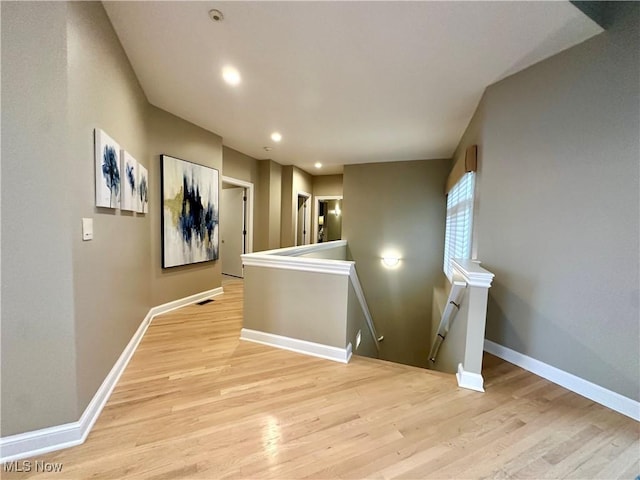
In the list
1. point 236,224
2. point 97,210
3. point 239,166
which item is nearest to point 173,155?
point 239,166

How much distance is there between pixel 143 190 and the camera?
2.71m

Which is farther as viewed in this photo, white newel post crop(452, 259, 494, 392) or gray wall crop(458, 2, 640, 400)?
white newel post crop(452, 259, 494, 392)

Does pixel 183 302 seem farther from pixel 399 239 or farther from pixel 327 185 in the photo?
pixel 327 185

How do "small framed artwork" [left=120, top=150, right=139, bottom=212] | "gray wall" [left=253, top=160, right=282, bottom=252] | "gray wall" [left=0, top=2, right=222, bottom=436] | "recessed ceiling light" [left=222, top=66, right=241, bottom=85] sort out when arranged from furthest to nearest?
"gray wall" [left=253, top=160, right=282, bottom=252], "recessed ceiling light" [left=222, top=66, right=241, bottom=85], "small framed artwork" [left=120, top=150, right=139, bottom=212], "gray wall" [left=0, top=2, right=222, bottom=436]

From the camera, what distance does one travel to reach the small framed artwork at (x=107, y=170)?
1630 mm

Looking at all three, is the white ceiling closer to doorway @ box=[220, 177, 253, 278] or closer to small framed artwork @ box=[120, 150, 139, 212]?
small framed artwork @ box=[120, 150, 139, 212]

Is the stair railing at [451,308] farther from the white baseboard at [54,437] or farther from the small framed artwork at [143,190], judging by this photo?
the small framed artwork at [143,190]

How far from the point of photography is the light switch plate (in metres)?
1.48

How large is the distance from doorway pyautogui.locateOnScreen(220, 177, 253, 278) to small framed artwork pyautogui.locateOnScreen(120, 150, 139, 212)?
2.82 metres

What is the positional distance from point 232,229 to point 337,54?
4321 mm

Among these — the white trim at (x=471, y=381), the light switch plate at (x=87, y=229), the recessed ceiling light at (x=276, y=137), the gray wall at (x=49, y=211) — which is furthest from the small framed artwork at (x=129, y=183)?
the white trim at (x=471, y=381)

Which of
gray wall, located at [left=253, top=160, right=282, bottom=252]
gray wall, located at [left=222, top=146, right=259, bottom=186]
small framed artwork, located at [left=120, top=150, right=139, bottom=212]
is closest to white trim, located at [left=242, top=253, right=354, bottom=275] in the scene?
small framed artwork, located at [left=120, top=150, right=139, bottom=212]

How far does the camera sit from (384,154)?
16.6ft

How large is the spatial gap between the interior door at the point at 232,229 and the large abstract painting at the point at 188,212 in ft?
4.35
